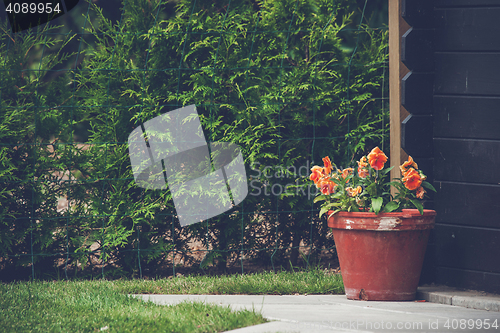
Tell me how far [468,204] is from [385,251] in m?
0.69

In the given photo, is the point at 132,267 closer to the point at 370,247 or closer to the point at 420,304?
the point at 370,247

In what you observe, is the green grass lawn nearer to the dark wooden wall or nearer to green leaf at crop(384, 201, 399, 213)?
green leaf at crop(384, 201, 399, 213)

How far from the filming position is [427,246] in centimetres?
371

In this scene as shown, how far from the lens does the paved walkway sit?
8.73 feet

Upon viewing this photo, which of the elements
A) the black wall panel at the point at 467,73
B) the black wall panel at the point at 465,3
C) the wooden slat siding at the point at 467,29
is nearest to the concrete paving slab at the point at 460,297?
the black wall panel at the point at 467,73

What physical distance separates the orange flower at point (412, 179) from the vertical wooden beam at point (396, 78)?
0.32 m

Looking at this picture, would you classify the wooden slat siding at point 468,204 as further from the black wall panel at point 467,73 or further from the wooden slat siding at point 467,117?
the black wall panel at point 467,73

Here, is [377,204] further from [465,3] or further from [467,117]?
[465,3]

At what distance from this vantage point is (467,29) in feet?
11.4

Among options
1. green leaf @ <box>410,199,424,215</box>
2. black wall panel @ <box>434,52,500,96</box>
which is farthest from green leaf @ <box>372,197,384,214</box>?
black wall panel @ <box>434,52,500,96</box>

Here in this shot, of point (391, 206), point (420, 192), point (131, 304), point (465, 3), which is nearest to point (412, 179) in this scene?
point (420, 192)

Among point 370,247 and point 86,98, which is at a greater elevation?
point 86,98

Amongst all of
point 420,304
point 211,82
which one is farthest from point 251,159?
→ point 420,304

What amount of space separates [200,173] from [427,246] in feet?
6.01
